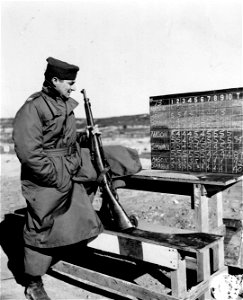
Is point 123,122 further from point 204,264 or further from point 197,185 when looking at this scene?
point 204,264

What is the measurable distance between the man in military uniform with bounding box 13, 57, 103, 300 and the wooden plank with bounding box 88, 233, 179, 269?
0.16 meters

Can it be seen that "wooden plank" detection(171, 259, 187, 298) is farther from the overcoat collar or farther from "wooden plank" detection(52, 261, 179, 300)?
the overcoat collar

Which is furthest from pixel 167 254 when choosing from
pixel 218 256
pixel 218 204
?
pixel 218 204

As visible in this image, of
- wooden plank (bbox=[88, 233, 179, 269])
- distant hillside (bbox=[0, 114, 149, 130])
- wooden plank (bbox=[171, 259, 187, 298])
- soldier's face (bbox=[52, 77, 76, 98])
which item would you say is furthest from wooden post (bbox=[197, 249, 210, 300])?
distant hillside (bbox=[0, 114, 149, 130])

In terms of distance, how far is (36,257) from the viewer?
378 cm

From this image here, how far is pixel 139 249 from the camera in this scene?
3.59m

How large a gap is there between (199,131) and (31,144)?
1.98 meters

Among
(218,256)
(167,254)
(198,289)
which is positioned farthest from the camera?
(218,256)

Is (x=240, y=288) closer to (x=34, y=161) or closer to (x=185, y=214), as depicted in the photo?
(x=34, y=161)

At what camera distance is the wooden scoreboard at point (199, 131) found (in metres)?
4.16

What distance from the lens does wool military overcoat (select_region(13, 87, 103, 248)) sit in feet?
11.4

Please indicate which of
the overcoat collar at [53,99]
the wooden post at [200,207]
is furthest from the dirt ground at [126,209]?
the overcoat collar at [53,99]

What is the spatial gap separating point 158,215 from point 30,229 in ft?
12.6

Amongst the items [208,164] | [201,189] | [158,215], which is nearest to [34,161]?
[201,189]
